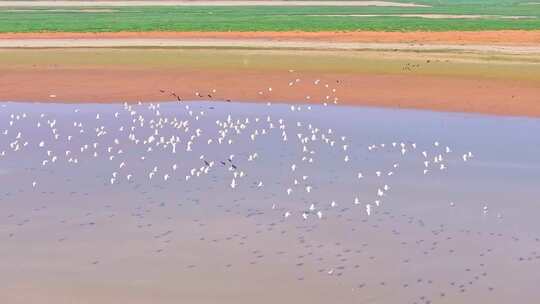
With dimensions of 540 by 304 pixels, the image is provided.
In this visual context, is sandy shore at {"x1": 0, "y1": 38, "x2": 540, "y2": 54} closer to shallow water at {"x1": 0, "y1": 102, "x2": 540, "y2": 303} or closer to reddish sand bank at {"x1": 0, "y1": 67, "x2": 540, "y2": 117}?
reddish sand bank at {"x1": 0, "y1": 67, "x2": 540, "y2": 117}

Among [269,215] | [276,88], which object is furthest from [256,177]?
[276,88]

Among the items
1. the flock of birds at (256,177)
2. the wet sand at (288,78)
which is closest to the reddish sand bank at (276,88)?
the wet sand at (288,78)

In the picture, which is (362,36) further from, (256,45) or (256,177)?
(256,177)

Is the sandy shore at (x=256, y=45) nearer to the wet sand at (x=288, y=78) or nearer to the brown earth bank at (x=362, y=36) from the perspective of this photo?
the brown earth bank at (x=362, y=36)

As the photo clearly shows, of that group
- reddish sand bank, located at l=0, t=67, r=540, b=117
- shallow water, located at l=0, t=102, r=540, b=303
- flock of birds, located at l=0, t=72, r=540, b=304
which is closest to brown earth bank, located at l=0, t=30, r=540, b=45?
Answer: reddish sand bank, located at l=0, t=67, r=540, b=117

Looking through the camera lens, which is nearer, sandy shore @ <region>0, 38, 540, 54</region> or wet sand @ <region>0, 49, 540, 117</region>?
wet sand @ <region>0, 49, 540, 117</region>

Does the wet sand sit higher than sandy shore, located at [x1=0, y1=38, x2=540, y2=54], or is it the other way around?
the wet sand
